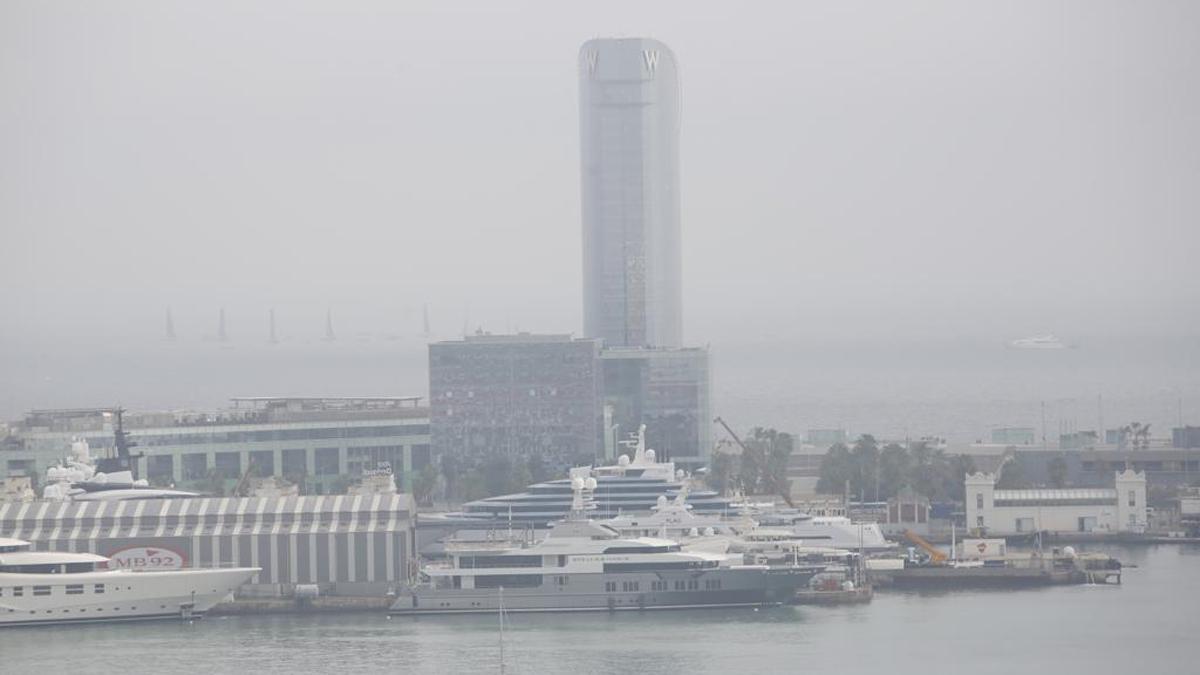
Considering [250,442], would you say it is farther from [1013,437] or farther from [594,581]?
[594,581]

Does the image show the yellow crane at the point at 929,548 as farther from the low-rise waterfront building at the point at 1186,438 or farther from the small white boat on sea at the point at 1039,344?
the small white boat on sea at the point at 1039,344

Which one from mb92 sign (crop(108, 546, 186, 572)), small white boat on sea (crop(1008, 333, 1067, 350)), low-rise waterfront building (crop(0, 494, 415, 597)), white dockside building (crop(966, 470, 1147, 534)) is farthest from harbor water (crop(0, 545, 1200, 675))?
small white boat on sea (crop(1008, 333, 1067, 350))

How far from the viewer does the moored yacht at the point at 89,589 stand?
Result: 3027 cm

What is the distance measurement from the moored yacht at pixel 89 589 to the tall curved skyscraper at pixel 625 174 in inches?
1287

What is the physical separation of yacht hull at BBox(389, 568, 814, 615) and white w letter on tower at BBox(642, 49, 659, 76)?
114 ft

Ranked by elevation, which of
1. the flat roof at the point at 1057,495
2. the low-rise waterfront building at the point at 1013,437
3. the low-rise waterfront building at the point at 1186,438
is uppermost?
the low-rise waterfront building at the point at 1013,437

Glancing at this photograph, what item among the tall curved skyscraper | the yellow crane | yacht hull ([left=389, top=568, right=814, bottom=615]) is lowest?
yacht hull ([left=389, top=568, right=814, bottom=615])

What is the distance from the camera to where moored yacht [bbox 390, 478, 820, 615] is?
101 feet

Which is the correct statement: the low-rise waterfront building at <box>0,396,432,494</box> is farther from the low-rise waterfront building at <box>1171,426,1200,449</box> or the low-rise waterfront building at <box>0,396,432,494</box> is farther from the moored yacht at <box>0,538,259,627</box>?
the low-rise waterfront building at <box>1171,426,1200,449</box>

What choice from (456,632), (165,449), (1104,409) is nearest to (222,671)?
(456,632)

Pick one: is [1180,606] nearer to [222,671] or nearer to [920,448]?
[222,671]

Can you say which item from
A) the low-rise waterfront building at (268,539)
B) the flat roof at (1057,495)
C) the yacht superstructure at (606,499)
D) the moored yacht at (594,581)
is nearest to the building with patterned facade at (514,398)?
the flat roof at (1057,495)

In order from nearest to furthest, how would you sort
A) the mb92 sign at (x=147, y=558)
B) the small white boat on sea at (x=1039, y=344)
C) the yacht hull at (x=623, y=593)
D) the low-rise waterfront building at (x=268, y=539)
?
the yacht hull at (x=623, y=593)
the mb92 sign at (x=147, y=558)
the low-rise waterfront building at (x=268, y=539)
the small white boat on sea at (x=1039, y=344)

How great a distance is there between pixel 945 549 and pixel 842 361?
304 ft
